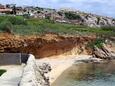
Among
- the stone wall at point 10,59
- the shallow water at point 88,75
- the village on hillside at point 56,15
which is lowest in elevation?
the village on hillside at point 56,15

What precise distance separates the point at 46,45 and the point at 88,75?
12789mm

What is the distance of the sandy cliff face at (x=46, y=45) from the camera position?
5100 cm

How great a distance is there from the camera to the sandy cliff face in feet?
167

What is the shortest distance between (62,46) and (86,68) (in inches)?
379

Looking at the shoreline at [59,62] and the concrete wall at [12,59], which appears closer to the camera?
the concrete wall at [12,59]

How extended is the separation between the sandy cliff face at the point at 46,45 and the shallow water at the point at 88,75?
16.9 ft

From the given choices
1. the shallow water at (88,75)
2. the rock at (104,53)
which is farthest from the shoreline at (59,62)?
the rock at (104,53)

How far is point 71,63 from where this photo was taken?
58938mm

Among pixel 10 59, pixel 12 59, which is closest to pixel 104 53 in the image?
pixel 12 59

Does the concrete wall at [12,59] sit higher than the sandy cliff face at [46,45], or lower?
higher

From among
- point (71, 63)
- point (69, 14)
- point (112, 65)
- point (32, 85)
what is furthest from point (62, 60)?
point (69, 14)

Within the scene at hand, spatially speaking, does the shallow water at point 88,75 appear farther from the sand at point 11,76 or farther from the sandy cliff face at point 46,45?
the sand at point 11,76

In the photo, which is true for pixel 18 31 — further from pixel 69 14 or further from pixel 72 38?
pixel 69 14

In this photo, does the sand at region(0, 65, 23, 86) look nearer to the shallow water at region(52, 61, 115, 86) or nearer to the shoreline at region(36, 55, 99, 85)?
the shallow water at region(52, 61, 115, 86)
